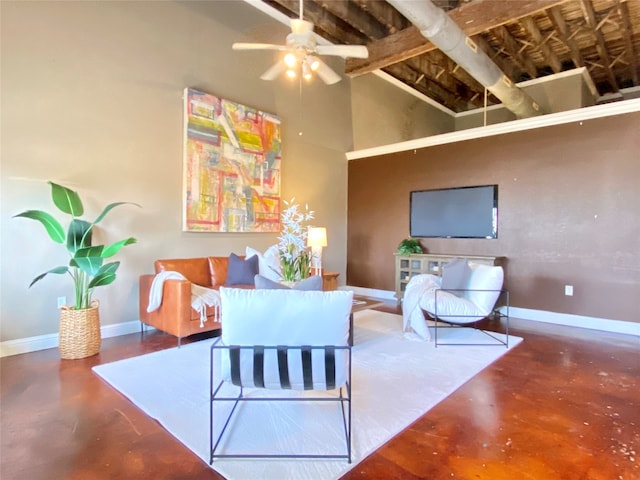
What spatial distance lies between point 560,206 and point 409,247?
203cm

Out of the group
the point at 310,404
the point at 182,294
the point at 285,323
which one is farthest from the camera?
the point at 182,294

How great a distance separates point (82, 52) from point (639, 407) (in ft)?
17.7

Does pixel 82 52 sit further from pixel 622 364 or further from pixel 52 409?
pixel 622 364

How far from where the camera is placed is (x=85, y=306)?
3.18 m

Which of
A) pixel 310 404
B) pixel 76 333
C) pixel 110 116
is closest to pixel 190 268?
pixel 76 333

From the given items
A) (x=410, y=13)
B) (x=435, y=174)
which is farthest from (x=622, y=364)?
(x=410, y=13)

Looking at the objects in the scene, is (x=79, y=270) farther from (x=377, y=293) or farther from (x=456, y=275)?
(x=377, y=293)

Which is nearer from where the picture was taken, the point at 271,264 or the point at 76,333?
the point at 76,333

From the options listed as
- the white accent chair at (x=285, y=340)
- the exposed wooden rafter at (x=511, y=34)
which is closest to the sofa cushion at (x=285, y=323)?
the white accent chair at (x=285, y=340)

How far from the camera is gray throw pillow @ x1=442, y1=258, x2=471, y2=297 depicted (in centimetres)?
374

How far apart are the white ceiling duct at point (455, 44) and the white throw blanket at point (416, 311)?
8.96 feet

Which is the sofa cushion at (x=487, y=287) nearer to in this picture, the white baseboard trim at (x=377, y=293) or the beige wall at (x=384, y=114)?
the white baseboard trim at (x=377, y=293)

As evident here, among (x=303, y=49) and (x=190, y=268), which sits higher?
(x=303, y=49)

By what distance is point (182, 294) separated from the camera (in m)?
3.29
